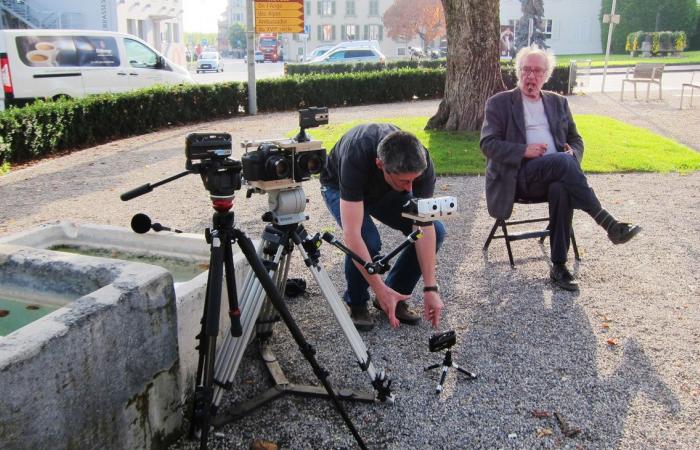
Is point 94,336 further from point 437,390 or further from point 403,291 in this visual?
point 403,291

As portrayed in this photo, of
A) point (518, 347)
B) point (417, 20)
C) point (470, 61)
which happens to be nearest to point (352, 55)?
point (470, 61)

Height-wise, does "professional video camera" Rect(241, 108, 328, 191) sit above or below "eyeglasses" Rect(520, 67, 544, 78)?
below

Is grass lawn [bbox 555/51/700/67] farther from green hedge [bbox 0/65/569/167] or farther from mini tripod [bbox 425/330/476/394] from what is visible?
mini tripod [bbox 425/330/476/394]

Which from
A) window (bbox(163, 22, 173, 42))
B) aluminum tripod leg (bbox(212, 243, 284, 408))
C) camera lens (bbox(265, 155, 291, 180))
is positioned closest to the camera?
camera lens (bbox(265, 155, 291, 180))

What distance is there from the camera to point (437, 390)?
3223 millimetres

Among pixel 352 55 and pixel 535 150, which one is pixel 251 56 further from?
pixel 352 55

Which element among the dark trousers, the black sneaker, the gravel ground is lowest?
the gravel ground

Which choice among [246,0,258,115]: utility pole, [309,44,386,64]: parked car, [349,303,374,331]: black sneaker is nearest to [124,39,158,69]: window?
[246,0,258,115]: utility pole

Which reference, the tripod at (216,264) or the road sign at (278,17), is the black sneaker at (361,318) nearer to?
the tripod at (216,264)

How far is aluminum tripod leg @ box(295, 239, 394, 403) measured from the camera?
2839 mm

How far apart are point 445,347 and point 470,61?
8.14 meters

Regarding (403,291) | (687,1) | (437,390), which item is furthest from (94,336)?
(687,1)

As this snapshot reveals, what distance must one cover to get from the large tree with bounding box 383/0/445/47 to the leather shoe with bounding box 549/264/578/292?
5193 centimetres

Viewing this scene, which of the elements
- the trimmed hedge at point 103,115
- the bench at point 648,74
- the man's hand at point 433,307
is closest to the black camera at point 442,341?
the man's hand at point 433,307
